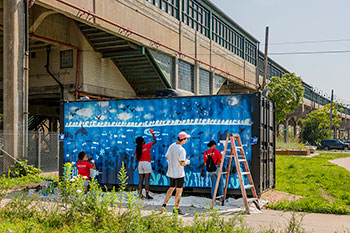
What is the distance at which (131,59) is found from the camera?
79.0 feet

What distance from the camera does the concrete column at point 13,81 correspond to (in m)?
14.5

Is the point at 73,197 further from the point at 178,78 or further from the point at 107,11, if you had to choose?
the point at 178,78

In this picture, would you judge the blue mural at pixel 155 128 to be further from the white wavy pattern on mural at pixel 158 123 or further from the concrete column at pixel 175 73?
the concrete column at pixel 175 73

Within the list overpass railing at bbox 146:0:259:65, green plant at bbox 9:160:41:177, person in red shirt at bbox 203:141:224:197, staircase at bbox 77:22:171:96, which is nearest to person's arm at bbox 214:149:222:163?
person in red shirt at bbox 203:141:224:197

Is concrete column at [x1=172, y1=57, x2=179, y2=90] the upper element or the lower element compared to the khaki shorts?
upper

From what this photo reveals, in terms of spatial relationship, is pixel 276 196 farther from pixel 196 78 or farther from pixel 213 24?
pixel 213 24

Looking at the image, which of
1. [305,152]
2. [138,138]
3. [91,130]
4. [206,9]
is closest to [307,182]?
[138,138]

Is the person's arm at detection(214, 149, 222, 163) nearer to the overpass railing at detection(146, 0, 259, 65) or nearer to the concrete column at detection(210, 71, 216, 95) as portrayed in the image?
the overpass railing at detection(146, 0, 259, 65)

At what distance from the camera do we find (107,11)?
2016 centimetres

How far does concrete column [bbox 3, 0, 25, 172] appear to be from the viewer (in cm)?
1448

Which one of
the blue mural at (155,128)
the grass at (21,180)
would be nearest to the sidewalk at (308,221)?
the blue mural at (155,128)

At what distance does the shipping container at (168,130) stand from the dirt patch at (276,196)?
21 centimetres

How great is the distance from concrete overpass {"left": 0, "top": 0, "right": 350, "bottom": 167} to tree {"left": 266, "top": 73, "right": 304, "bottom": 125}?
34.4 feet

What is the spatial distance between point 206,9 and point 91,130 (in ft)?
79.3
